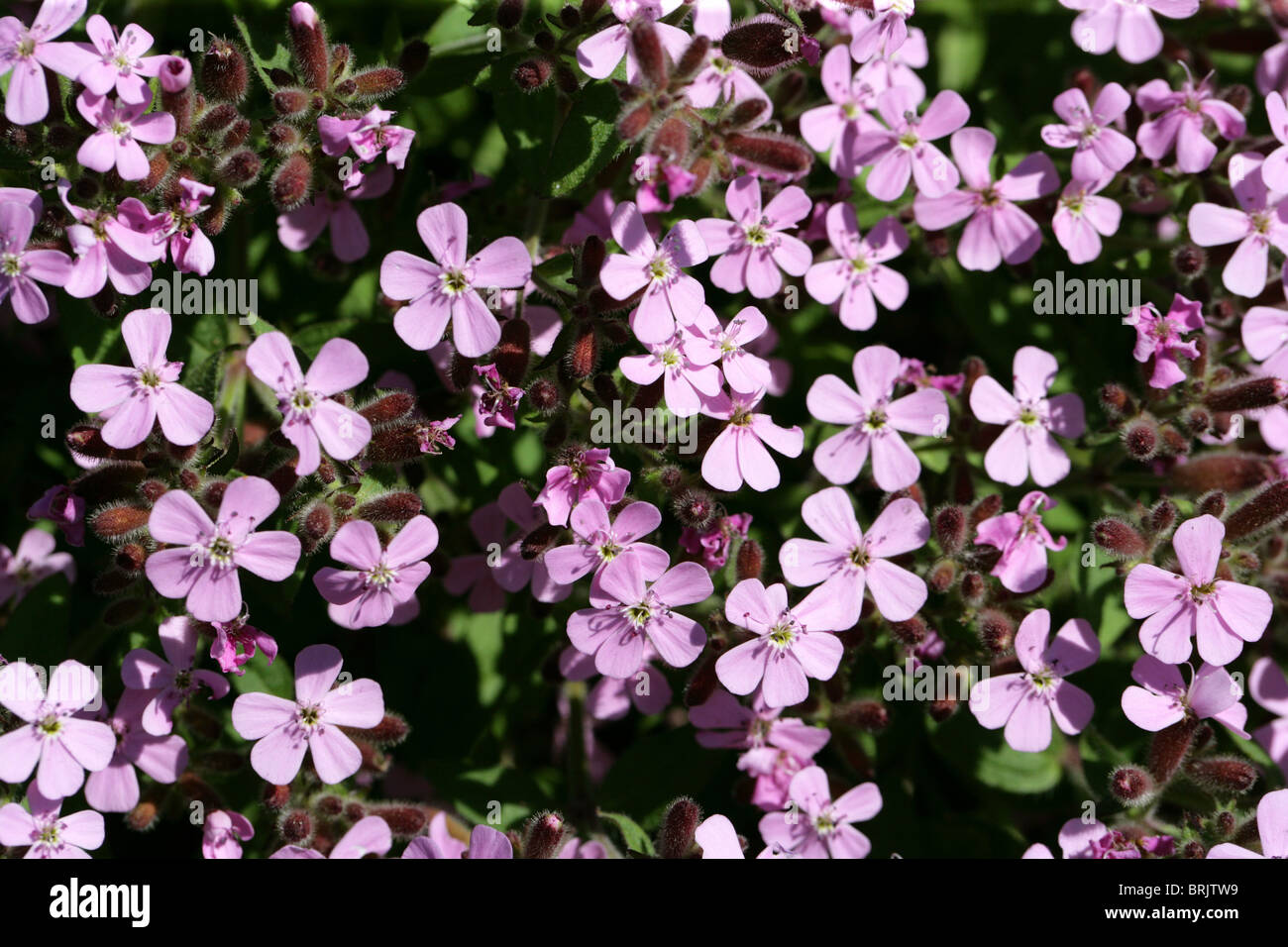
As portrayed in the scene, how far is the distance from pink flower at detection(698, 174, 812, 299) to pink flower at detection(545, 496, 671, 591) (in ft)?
2.13

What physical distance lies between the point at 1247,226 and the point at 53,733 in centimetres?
311

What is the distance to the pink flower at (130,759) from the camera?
2.58 meters

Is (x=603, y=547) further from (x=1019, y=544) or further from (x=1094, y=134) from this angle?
(x=1094, y=134)

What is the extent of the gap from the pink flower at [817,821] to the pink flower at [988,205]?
1388mm

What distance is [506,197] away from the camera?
302cm

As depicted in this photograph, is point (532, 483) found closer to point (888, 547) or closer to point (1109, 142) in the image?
point (888, 547)

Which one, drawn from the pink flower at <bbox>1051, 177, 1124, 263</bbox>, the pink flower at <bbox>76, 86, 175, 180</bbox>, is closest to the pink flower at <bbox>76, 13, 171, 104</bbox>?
the pink flower at <bbox>76, 86, 175, 180</bbox>

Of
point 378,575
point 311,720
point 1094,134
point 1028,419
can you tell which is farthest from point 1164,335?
point 311,720

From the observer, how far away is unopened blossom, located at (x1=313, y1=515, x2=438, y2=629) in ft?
8.03

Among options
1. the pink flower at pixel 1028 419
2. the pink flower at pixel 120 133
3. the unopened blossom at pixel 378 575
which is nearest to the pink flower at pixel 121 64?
the pink flower at pixel 120 133

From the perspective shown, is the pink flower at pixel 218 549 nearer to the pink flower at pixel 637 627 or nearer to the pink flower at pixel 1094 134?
the pink flower at pixel 637 627

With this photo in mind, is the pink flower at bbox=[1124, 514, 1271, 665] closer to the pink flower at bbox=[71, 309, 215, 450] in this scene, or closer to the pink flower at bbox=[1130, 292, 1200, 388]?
the pink flower at bbox=[1130, 292, 1200, 388]
